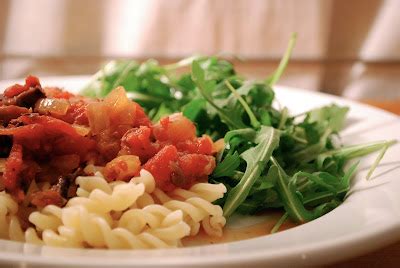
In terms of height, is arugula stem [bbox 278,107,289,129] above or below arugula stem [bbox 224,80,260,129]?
below

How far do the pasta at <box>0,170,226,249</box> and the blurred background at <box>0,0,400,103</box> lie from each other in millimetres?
4109

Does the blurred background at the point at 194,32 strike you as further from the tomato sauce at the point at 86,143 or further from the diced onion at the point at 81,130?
the diced onion at the point at 81,130

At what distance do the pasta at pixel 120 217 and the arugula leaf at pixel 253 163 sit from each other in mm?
93

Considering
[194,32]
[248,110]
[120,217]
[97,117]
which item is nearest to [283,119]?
[248,110]

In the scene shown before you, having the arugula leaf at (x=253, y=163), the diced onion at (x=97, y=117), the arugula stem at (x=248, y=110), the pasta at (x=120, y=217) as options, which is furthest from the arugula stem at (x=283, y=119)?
the diced onion at (x=97, y=117)

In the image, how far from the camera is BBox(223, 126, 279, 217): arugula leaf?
2.05 m

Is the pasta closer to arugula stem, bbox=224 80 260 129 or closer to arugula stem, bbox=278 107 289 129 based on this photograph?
arugula stem, bbox=224 80 260 129

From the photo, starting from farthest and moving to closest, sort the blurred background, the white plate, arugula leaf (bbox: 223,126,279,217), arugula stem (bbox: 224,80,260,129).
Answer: the blurred background
arugula stem (bbox: 224,80,260,129)
arugula leaf (bbox: 223,126,279,217)
the white plate

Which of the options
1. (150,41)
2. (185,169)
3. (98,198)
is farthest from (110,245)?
(150,41)

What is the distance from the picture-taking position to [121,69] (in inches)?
124

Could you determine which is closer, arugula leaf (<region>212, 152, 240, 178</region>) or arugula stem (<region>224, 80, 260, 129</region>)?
arugula leaf (<region>212, 152, 240, 178</region>)

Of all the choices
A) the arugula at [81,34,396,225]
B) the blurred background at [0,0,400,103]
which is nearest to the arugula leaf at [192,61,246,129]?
the arugula at [81,34,396,225]

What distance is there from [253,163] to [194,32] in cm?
396

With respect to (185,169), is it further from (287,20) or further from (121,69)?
(287,20)
